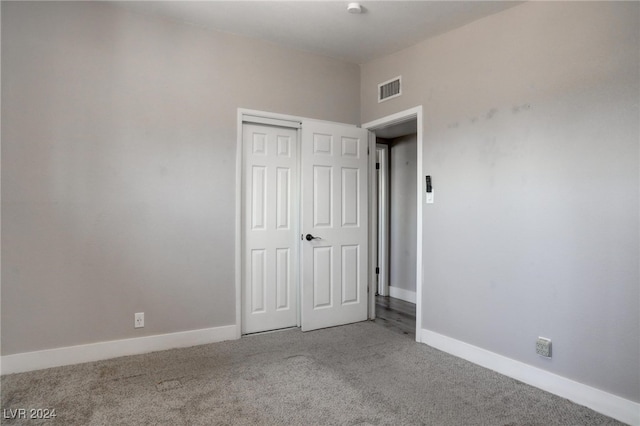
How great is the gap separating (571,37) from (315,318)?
305 cm

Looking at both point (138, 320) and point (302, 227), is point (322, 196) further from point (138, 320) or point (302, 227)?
point (138, 320)

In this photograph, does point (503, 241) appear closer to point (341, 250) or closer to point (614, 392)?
point (614, 392)

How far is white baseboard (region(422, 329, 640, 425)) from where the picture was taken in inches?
84.3

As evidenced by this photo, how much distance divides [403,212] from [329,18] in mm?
2909

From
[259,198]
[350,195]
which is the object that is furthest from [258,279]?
[350,195]

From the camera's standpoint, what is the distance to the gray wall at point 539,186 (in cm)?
218

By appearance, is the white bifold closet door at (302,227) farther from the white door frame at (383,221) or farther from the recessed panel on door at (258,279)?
the white door frame at (383,221)

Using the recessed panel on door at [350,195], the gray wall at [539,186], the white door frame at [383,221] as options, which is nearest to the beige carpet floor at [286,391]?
the gray wall at [539,186]

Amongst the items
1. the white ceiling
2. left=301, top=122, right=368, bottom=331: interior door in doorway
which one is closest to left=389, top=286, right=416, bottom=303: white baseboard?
left=301, top=122, right=368, bottom=331: interior door in doorway

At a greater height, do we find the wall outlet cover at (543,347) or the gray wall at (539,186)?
the gray wall at (539,186)

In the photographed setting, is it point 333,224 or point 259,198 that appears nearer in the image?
point 259,198

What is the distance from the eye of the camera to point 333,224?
3840 millimetres

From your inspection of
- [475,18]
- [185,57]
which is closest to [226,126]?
[185,57]

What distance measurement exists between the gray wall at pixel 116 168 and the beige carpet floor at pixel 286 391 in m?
0.42
